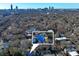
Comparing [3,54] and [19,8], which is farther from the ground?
[19,8]

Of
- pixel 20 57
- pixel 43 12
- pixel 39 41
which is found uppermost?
pixel 43 12

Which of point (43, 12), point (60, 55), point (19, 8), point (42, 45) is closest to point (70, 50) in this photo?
point (60, 55)

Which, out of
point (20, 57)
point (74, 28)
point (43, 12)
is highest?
point (43, 12)

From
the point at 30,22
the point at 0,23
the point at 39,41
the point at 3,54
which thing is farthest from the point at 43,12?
the point at 3,54

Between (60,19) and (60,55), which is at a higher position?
(60,19)

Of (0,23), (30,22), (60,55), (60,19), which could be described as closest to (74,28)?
(60,19)

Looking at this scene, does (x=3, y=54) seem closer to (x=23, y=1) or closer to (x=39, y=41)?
(x=39, y=41)

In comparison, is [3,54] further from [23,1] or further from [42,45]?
[23,1]
